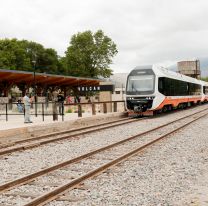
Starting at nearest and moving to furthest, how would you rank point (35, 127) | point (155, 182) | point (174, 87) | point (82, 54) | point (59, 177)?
point (155, 182) < point (59, 177) < point (35, 127) < point (174, 87) < point (82, 54)

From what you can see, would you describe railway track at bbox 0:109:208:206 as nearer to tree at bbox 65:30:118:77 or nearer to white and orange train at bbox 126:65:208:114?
white and orange train at bbox 126:65:208:114

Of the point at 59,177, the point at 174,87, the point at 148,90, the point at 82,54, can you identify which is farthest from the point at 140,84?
the point at 82,54

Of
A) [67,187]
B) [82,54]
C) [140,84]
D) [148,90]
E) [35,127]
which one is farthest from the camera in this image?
[82,54]

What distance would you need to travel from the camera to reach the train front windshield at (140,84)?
23.5 m

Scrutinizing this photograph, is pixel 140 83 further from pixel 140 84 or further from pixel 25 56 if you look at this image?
pixel 25 56

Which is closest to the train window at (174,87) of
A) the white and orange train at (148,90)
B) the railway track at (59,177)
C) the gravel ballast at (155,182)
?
the white and orange train at (148,90)

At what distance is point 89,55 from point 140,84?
189 feet

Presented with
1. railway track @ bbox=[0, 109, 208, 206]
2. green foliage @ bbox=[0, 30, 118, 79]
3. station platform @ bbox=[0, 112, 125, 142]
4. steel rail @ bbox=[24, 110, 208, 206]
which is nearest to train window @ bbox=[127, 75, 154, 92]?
station platform @ bbox=[0, 112, 125, 142]

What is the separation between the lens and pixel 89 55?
3184 inches

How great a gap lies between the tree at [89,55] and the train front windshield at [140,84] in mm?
54832

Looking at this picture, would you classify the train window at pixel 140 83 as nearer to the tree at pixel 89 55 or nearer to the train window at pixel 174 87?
the train window at pixel 174 87

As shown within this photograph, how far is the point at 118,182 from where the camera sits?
6988mm

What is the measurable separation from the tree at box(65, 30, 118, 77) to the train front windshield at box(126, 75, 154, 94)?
54832mm

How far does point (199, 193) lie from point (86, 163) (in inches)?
133
